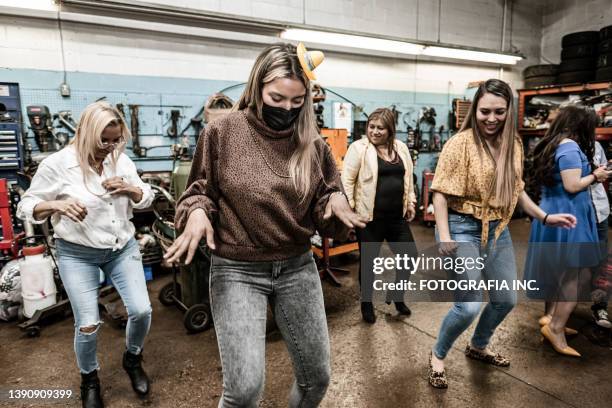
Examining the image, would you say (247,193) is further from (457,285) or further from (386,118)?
(386,118)

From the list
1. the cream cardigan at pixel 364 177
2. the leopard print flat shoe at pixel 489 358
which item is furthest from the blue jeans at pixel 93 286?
the leopard print flat shoe at pixel 489 358

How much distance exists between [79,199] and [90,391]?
958mm

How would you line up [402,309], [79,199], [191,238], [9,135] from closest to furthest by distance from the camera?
1. [191,238]
2. [79,199]
3. [402,309]
4. [9,135]

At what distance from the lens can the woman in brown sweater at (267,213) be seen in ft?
4.02

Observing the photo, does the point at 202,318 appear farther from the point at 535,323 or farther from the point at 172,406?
the point at 535,323

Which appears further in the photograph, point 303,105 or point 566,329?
point 566,329

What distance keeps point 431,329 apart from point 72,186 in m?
2.44

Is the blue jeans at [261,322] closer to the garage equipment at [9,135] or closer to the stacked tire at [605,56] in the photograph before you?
the garage equipment at [9,135]

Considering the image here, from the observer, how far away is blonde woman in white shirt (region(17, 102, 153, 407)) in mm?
1778

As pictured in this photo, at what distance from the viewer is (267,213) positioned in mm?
1259

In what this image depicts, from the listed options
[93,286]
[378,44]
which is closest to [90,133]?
[93,286]

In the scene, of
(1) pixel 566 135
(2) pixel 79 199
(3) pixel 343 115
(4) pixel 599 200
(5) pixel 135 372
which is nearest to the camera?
(2) pixel 79 199

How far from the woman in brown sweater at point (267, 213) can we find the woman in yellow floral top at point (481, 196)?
2.83 ft

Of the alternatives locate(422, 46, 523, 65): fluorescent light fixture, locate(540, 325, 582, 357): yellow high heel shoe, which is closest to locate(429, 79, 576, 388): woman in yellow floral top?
locate(540, 325, 582, 357): yellow high heel shoe
